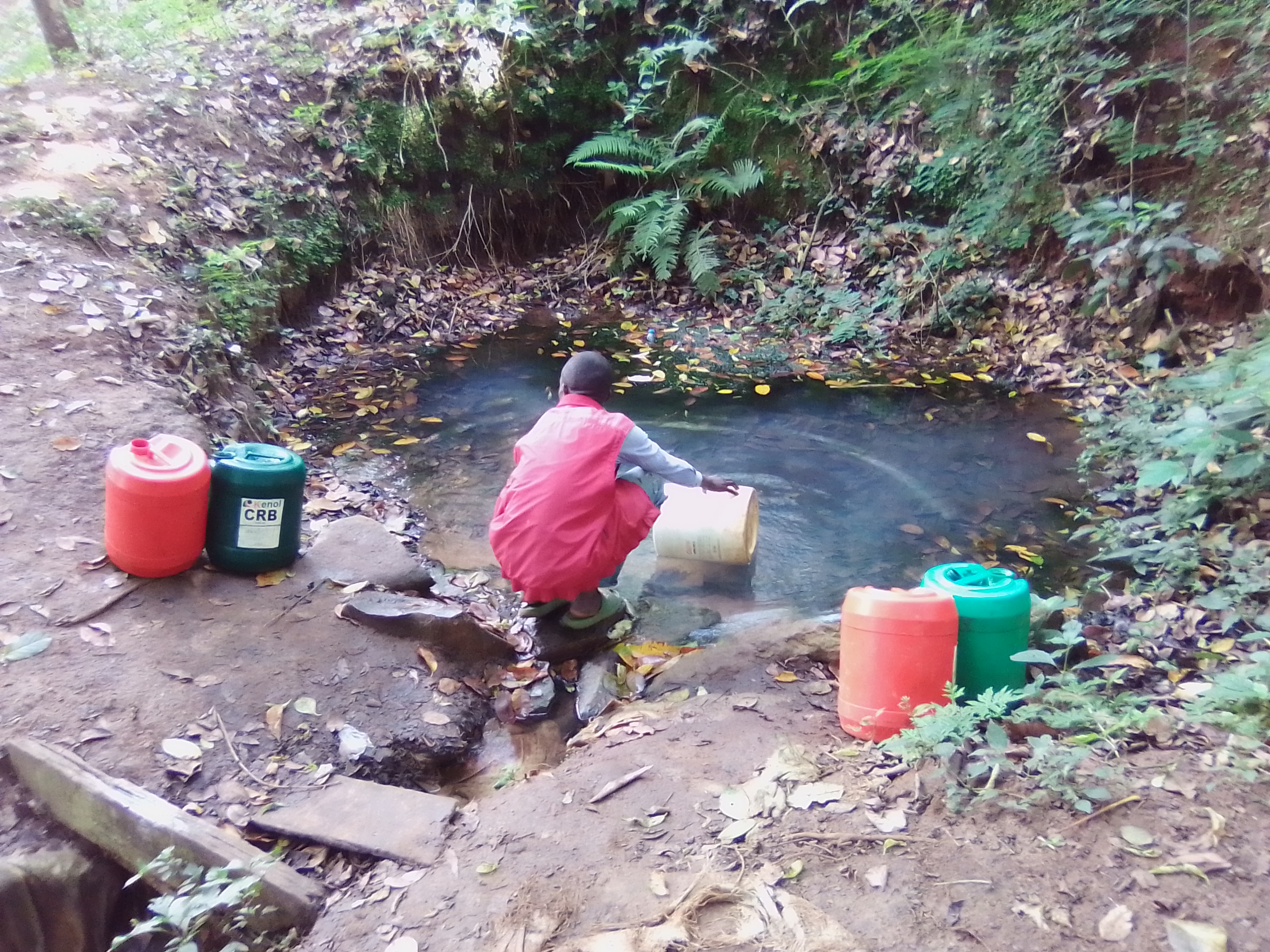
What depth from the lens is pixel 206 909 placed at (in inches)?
92.7

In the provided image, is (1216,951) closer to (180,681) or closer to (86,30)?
(180,681)

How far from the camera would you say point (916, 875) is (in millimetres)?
2305

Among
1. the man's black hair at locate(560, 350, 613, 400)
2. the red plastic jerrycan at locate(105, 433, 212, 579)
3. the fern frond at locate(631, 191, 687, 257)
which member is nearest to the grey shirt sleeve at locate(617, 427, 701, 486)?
the man's black hair at locate(560, 350, 613, 400)

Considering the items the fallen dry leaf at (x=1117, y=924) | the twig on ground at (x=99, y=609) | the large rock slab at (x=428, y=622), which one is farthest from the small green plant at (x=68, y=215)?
the fallen dry leaf at (x=1117, y=924)

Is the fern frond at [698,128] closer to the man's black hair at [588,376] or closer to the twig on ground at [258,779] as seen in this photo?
the man's black hair at [588,376]

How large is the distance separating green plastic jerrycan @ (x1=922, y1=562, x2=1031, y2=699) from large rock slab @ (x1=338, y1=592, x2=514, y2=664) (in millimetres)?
2055

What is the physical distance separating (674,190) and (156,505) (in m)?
6.82

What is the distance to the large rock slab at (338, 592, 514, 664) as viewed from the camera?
12.5ft

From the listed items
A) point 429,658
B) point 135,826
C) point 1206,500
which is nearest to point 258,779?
point 135,826

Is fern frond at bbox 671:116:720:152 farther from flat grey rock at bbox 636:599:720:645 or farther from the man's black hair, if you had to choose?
flat grey rock at bbox 636:599:720:645

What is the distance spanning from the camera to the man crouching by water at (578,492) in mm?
3732

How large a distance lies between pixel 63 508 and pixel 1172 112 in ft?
25.5

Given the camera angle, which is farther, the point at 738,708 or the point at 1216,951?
the point at 738,708

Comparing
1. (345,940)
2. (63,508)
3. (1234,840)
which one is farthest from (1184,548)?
(63,508)
